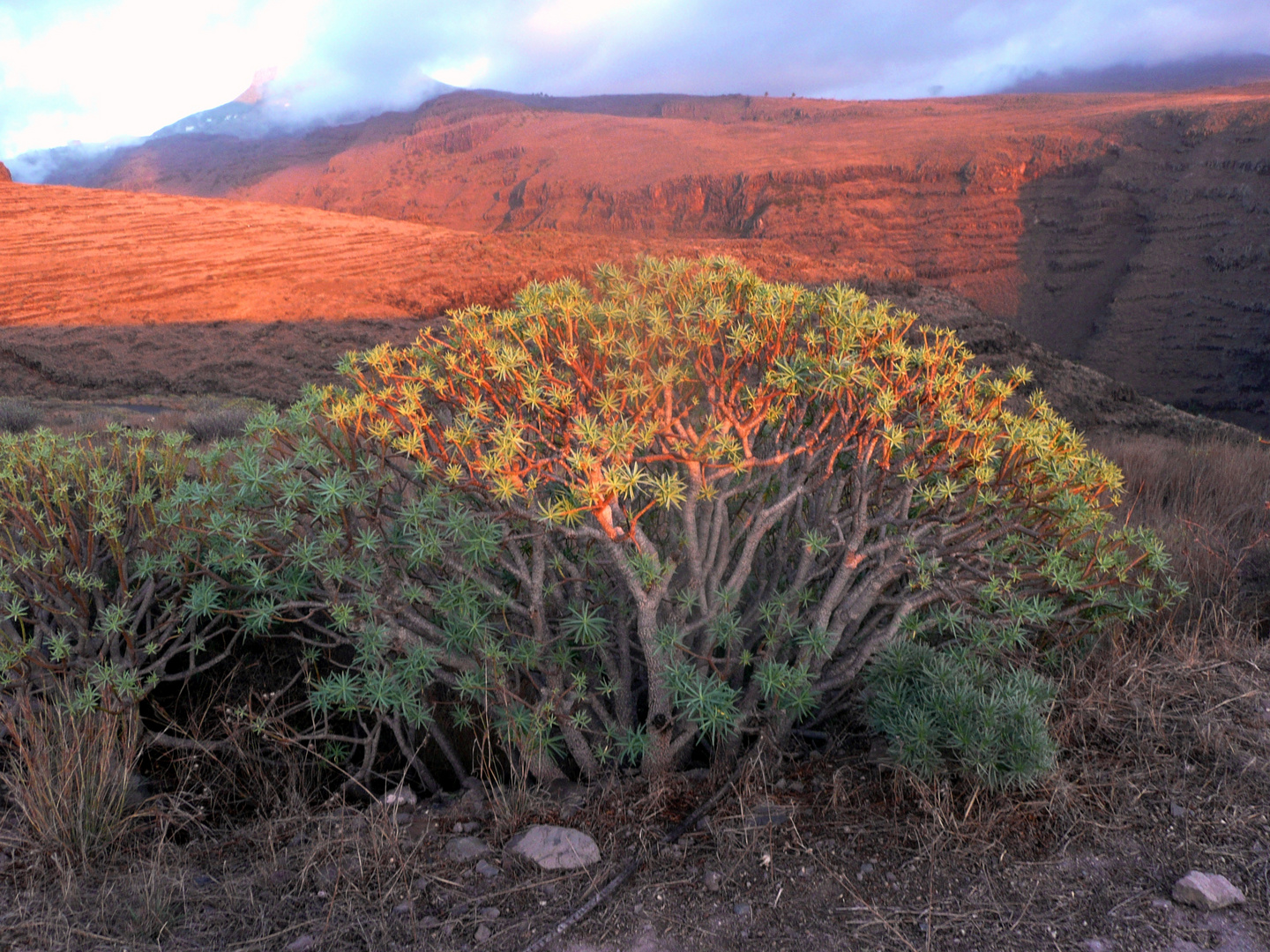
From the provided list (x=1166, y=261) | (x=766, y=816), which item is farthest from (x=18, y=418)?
(x=1166, y=261)

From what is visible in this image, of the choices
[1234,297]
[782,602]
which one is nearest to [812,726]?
[782,602]

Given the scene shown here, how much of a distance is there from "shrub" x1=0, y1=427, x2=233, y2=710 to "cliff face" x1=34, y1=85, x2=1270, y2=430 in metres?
15.0

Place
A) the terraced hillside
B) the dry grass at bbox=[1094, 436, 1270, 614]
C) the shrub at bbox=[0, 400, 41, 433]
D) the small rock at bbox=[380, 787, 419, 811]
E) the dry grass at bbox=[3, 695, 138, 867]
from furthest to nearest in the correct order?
the terraced hillside, the shrub at bbox=[0, 400, 41, 433], the dry grass at bbox=[1094, 436, 1270, 614], the small rock at bbox=[380, 787, 419, 811], the dry grass at bbox=[3, 695, 138, 867]

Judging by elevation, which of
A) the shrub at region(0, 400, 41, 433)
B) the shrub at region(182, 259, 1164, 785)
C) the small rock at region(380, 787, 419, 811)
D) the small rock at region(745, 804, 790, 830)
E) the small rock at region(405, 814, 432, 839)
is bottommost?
the small rock at region(380, 787, 419, 811)

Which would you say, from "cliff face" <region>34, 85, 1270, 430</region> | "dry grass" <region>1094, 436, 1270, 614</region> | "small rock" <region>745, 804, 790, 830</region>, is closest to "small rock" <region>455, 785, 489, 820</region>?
"small rock" <region>745, 804, 790, 830</region>

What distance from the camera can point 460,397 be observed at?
2.23 metres

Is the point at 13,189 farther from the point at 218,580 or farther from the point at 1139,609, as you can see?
the point at 1139,609

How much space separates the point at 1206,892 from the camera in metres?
1.74

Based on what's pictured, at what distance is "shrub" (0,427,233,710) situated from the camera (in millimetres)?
2506

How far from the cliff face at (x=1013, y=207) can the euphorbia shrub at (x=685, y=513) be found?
14211 millimetres

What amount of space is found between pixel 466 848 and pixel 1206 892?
5.72 feet

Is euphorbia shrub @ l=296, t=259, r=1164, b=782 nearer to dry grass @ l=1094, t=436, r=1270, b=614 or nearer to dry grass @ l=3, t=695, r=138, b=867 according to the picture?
dry grass @ l=3, t=695, r=138, b=867

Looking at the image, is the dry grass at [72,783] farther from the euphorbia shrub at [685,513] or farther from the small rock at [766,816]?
the small rock at [766,816]

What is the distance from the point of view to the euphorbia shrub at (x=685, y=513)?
2135mm
